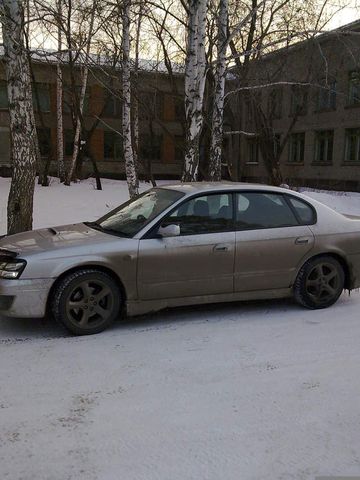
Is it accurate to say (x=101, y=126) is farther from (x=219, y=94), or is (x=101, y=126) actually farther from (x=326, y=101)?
(x=219, y=94)

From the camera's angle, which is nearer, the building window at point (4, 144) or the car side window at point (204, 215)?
the car side window at point (204, 215)

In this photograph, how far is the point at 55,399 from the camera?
343 cm

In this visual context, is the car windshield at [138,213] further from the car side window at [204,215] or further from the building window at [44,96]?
the building window at [44,96]

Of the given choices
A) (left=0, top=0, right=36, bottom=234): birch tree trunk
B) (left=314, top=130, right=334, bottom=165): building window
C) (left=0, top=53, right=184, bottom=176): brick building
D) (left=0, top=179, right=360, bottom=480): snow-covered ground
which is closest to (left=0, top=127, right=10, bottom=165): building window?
(left=0, top=53, right=184, bottom=176): brick building

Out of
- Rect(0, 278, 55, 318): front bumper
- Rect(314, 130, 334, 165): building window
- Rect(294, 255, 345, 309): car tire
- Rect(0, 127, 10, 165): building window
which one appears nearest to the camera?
Rect(0, 278, 55, 318): front bumper

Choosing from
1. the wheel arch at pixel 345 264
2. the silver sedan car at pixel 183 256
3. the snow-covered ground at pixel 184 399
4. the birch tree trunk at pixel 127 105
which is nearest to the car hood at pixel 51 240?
the silver sedan car at pixel 183 256

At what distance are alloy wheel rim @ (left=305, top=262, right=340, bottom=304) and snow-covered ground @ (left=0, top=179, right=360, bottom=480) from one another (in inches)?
13.0

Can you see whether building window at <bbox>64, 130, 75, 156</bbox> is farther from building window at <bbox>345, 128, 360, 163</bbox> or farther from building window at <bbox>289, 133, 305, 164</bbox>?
building window at <bbox>345, 128, 360, 163</bbox>

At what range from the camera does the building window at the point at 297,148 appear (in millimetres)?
31594

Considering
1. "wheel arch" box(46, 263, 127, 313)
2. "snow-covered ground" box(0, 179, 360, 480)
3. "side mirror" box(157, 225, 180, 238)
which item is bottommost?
"snow-covered ground" box(0, 179, 360, 480)

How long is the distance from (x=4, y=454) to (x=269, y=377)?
1961mm

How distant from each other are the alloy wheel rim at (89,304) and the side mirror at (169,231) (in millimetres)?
751

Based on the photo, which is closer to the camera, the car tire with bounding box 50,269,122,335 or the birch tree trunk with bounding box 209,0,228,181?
the car tire with bounding box 50,269,122,335

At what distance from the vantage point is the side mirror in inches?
192
